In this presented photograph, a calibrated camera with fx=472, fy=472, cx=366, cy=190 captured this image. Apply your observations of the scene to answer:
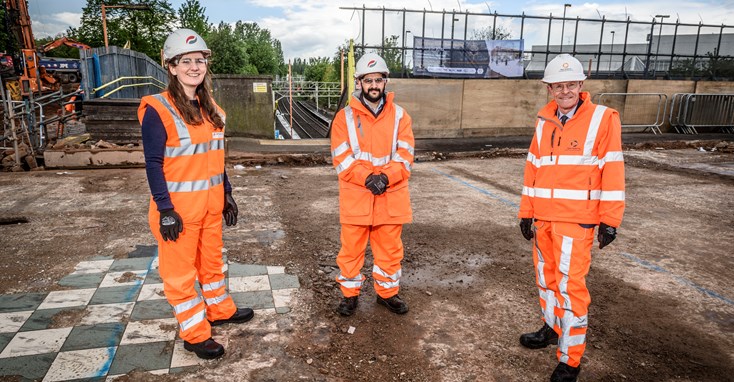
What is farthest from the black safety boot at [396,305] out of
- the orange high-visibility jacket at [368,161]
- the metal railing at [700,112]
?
the metal railing at [700,112]

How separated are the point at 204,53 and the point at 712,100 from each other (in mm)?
19286

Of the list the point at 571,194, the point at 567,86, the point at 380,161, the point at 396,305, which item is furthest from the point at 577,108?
the point at 396,305

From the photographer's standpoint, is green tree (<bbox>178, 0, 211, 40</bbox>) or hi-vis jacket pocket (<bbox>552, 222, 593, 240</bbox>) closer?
hi-vis jacket pocket (<bbox>552, 222, 593, 240</bbox>)

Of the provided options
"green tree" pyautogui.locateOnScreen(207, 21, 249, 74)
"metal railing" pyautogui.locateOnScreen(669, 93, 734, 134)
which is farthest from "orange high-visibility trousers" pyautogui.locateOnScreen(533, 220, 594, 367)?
"green tree" pyautogui.locateOnScreen(207, 21, 249, 74)

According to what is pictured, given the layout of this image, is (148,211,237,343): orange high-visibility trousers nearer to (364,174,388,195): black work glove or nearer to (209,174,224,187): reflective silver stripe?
(209,174,224,187): reflective silver stripe

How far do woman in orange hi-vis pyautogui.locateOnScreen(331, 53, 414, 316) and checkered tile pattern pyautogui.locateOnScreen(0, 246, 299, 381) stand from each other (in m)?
0.98

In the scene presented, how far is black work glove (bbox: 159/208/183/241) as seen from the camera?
9.70 ft

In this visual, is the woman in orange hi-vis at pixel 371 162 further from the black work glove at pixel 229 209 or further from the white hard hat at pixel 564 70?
the white hard hat at pixel 564 70

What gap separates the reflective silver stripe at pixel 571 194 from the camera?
3.08 metres

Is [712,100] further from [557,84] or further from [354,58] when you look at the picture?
[557,84]

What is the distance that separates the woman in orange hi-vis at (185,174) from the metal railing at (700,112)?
18.2m

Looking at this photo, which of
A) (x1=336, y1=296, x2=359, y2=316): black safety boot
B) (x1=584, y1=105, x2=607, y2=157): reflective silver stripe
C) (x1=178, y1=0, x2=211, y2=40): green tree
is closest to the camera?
(x1=584, y1=105, x2=607, y2=157): reflective silver stripe

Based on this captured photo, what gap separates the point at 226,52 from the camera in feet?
171

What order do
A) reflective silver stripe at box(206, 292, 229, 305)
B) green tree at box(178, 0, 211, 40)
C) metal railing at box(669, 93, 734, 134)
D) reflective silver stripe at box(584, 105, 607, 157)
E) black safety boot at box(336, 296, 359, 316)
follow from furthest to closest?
green tree at box(178, 0, 211, 40) → metal railing at box(669, 93, 734, 134) → black safety boot at box(336, 296, 359, 316) → reflective silver stripe at box(206, 292, 229, 305) → reflective silver stripe at box(584, 105, 607, 157)
